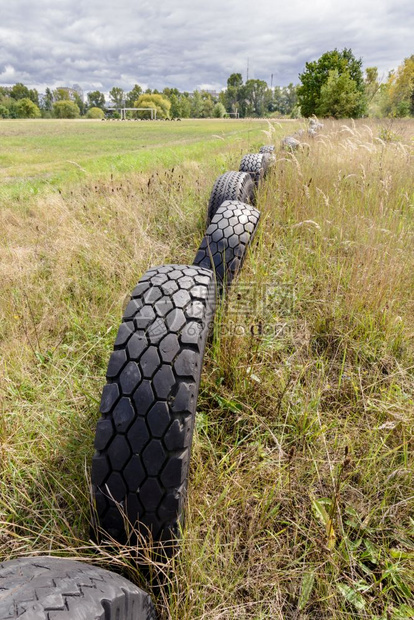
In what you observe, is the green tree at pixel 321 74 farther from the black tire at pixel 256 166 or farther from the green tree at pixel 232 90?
the green tree at pixel 232 90

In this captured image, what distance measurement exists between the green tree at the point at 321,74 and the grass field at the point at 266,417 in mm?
29826

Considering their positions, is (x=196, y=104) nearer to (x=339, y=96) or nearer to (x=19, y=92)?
(x=19, y=92)

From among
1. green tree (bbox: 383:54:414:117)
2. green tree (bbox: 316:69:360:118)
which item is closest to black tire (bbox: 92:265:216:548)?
green tree (bbox: 316:69:360:118)

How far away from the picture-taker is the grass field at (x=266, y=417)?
1.14m

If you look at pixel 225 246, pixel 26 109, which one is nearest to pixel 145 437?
pixel 225 246

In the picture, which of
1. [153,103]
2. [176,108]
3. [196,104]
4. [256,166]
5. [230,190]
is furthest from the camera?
[196,104]

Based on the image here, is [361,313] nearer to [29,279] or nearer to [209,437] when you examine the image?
[209,437]

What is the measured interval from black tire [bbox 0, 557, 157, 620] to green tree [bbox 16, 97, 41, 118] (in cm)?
9745

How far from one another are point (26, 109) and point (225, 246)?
319 feet

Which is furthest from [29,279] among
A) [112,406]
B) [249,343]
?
[112,406]

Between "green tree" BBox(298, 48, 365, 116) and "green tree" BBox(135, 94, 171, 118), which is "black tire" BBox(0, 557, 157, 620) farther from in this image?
"green tree" BBox(135, 94, 171, 118)

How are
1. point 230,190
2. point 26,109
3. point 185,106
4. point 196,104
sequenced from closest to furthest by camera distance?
point 230,190 → point 26,109 → point 185,106 → point 196,104

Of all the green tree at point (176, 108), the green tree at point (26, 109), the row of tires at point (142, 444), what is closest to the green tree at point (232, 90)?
the green tree at point (176, 108)

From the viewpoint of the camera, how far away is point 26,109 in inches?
3027
